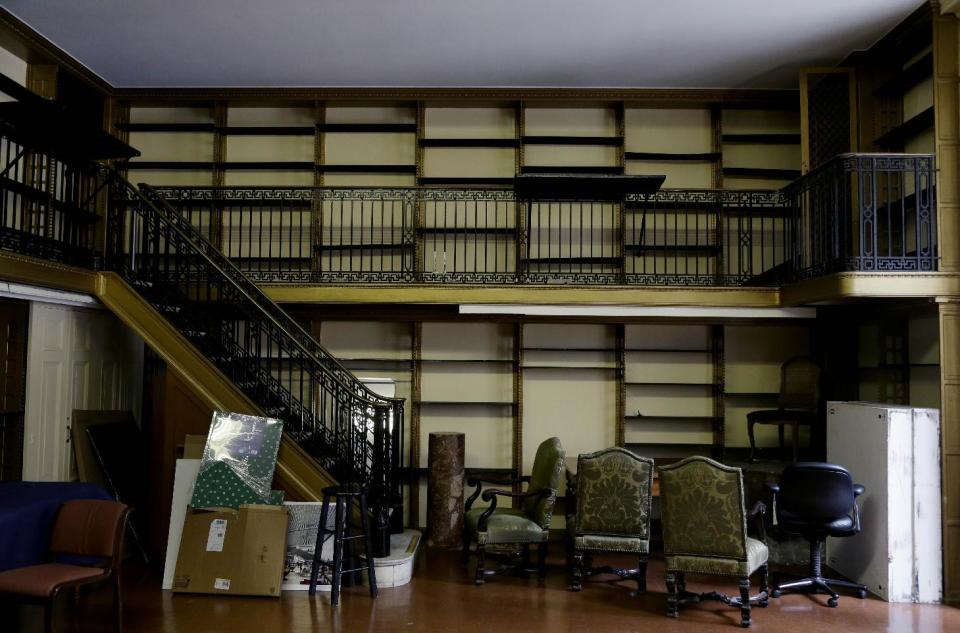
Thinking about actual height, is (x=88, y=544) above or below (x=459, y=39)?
below

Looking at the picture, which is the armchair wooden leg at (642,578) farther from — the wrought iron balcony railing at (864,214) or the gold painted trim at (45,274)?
the gold painted trim at (45,274)

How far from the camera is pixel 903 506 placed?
5.24 meters

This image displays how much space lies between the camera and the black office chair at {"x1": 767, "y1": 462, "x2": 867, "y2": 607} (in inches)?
194

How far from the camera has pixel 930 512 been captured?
17.2 ft

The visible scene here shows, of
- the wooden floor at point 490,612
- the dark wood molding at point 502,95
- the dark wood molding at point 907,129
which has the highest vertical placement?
the dark wood molding at point 502,95

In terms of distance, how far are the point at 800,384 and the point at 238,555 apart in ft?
16.9

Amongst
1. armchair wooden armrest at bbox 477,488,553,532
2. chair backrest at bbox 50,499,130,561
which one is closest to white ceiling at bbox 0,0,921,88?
armchair wooden armrest at bbox 477,488,553,532

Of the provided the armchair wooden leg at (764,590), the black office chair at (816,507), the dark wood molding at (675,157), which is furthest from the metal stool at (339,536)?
the dark wood molding at (675,157)

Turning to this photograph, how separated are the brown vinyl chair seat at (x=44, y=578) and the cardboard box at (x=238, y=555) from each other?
41.8 inches

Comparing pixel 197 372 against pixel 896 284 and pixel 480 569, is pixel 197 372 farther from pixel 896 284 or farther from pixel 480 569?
pixel 896 284

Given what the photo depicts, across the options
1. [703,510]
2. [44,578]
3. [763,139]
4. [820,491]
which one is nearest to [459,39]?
[763,139]

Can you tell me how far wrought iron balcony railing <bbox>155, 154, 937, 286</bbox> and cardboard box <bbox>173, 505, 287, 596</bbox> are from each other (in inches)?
92.8

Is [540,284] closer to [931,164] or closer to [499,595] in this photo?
[499,595]

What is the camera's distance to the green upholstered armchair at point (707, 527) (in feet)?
15.0
